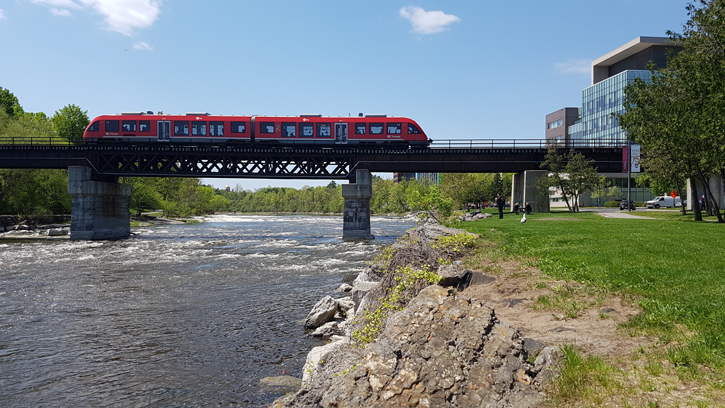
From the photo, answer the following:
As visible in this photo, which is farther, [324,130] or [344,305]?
[324,130]

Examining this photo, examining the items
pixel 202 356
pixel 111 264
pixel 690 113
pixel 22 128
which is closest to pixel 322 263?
pixel 111 264

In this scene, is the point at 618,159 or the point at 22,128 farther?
the point at 22,128

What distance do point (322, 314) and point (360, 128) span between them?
3548cm

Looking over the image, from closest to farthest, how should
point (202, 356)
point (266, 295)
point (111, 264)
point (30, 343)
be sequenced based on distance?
point (202, 356) → point (30, 343) → point (266, 295) → point (111, 264)

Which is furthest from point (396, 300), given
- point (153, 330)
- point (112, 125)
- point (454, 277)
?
point (112, 125)

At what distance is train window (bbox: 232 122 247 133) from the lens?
4538cm

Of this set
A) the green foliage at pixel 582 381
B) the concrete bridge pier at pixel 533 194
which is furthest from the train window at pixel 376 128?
the green foliage at pixel 582 381

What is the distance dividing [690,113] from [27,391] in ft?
102

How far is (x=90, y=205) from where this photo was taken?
146 feet

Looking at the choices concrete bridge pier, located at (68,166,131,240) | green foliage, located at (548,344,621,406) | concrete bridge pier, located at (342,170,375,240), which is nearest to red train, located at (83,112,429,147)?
concrete bridge pier, located at (68,166,131,240)

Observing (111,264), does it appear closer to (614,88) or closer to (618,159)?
(618,159)

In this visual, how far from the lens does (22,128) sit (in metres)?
55.7

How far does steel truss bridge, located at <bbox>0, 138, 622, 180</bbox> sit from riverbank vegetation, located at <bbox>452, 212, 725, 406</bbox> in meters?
30.7

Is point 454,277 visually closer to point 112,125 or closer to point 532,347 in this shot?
point 532,347
